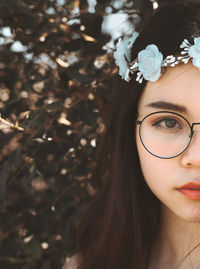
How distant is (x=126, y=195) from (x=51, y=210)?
48 centimetres

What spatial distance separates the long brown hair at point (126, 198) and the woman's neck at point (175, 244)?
5 cm

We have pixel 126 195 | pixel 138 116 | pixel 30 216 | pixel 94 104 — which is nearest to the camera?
pixel 138 116

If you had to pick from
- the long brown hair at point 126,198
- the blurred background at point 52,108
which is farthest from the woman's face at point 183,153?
the blurred background at point 52,108

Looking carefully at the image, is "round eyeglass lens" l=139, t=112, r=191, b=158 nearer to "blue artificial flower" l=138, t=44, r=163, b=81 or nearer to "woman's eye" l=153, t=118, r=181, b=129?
"woman's eye" l=153, t=118, r=181, b=129

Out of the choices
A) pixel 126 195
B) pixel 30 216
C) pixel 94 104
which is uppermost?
pixel 94 104

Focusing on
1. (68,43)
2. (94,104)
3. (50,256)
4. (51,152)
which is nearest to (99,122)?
(94,104)

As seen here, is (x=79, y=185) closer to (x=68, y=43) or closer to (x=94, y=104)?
(x=94, y=104)

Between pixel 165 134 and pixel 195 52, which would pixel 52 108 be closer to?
pixel 165 134

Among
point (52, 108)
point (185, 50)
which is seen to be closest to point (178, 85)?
point (185, 50)

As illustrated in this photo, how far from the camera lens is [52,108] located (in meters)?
1.51

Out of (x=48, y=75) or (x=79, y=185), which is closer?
(x=48, y=75)

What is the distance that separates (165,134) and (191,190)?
0.20 meters

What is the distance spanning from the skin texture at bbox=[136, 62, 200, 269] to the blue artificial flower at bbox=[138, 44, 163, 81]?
0.03 m

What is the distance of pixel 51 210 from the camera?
1978 millimetres
